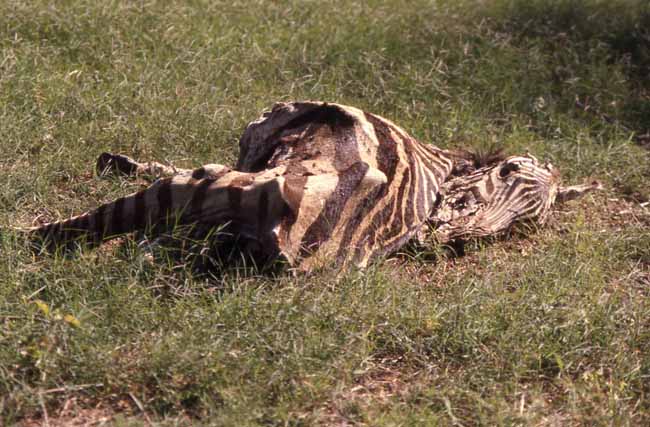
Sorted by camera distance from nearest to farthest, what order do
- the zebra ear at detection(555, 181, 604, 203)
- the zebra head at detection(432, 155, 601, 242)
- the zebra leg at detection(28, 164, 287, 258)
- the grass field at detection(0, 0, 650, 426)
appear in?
the grass field at detection(0, 0, 650, 426), the zebra leg at detection(28, 164, 287, 258), the zebra head at detection(432, 155, 601, 242), the zebra ear at detection(555, 181, 604, 203)

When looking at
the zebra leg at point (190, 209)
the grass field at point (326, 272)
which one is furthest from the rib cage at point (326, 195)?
the grass field at point (326, 272)

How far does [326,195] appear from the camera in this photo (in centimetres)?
435

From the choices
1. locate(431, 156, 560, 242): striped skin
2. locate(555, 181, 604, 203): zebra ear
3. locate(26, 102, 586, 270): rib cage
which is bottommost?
locate(555, 181, 604, 203): zebra ear

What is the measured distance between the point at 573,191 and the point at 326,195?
6.33 feet

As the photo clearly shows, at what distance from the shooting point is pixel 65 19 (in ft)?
22.4

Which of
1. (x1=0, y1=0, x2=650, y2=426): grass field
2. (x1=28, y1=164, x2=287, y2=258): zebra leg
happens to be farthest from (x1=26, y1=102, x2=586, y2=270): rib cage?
(x1=0, y1=0, x2=650, y2=426): grass field

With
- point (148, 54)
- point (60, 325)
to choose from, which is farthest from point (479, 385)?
point (148, 54)

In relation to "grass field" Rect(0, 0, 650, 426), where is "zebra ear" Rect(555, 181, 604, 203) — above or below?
below

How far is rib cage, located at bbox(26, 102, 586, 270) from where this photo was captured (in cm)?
424

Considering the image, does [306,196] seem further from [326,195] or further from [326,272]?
[326,272]

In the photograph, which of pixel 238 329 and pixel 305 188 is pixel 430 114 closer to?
pixel 305 188

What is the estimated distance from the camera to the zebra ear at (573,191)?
18.6 ft

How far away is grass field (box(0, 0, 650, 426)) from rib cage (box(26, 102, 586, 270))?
146 mm

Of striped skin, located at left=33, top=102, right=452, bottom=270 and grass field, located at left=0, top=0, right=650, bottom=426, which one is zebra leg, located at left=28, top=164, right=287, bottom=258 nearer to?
striped skin, located at left=33, top=102, right=452, bottom=270
